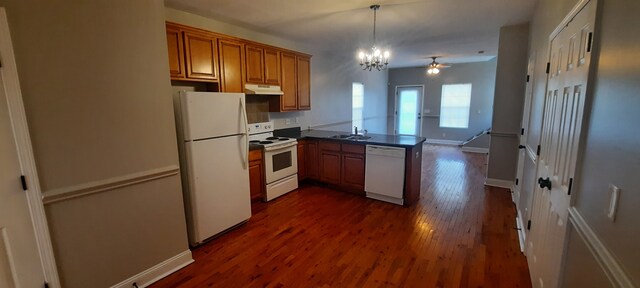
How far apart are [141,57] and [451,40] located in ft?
15.8

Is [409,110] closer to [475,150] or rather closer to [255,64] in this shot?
Result: [475,150]

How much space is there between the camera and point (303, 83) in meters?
4.66

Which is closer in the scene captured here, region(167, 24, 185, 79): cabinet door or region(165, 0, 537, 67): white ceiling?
region(167, 24, 185, 79): cabinet door

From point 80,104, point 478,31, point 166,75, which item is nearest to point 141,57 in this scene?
point 166,75

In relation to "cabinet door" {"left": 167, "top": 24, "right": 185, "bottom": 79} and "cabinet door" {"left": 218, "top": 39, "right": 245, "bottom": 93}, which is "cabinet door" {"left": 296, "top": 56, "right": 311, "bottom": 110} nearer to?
"cabinet door" {"left": 218, "top": 39, "right": 245, "bottom": 93}

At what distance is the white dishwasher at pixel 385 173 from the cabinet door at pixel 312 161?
0.92m

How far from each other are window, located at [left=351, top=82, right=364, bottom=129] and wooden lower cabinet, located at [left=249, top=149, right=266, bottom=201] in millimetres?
3714

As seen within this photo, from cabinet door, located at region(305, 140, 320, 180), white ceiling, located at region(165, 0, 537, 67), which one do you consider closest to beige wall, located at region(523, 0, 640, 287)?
white ceiling, located at region(165, 0, 537, 67)

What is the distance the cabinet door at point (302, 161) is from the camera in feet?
14.6

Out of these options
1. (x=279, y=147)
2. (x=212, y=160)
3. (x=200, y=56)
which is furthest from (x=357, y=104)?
(x=212, y=160)

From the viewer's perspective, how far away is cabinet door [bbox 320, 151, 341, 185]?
4258 millimetres

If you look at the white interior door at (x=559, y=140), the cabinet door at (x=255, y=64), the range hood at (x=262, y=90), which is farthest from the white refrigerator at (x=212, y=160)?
the white interior door at (x=559, y=140)

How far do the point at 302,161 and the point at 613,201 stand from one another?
3834mm

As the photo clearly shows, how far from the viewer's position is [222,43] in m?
3.35
